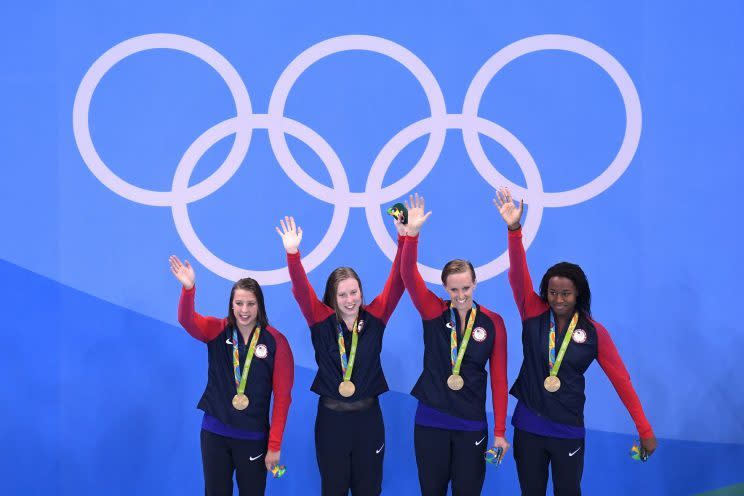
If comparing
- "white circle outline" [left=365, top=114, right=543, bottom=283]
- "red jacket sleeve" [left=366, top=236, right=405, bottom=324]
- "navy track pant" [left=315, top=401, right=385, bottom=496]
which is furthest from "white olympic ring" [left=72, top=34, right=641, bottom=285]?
"navy track pant" [left=315, top=401, right=385, bottom=496]

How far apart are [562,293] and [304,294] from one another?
3.99ft

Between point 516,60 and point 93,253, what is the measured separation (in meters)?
2.75

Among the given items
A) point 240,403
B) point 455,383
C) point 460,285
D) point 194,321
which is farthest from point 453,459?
point 194,321

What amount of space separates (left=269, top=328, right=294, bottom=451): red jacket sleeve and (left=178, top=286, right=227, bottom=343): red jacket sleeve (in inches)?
11.0

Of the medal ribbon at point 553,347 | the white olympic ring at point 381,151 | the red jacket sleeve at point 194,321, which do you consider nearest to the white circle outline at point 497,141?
the white olympic ring at point 381,151

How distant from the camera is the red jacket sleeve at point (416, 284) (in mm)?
3469

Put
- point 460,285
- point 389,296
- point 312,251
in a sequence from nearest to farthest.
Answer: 1. point 460,285
2. point 389,296
3. point 312,251

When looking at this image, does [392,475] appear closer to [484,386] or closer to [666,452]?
[484,386]

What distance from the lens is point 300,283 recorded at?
3557mm

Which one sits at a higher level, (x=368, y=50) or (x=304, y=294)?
(x=368, y=50)

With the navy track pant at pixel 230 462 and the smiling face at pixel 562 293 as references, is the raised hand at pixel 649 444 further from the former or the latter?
the navy track pant at pixel 230 462

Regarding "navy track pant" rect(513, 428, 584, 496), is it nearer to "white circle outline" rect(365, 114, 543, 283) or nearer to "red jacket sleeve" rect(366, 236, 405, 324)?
"red jacket sleeve" rect(366, 236, 405, 324)

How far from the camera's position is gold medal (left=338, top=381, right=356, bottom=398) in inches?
138

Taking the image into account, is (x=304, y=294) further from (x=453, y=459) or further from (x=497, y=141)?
(x=497, y=141)
